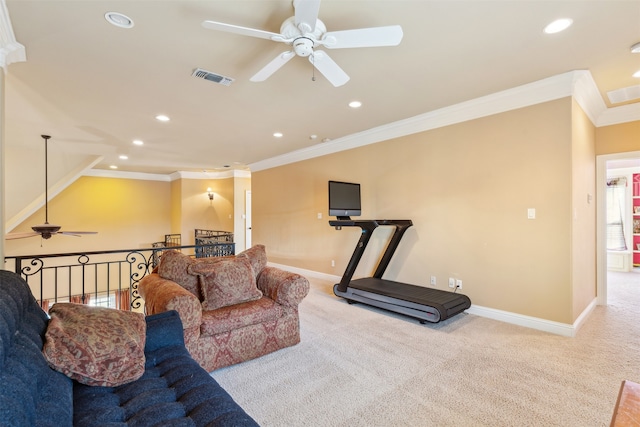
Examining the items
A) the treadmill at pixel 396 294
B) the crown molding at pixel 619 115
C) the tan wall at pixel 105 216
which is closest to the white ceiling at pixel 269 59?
the crown molding at pixel 619 115

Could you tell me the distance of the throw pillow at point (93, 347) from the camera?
133 cm

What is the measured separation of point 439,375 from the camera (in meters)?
2.26

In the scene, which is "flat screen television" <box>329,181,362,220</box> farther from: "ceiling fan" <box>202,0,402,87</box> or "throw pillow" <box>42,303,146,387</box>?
"throw pillow" <box>42,303,146,387</box>

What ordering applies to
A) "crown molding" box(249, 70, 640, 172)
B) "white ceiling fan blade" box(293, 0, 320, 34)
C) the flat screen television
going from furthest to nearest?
the flat screen television → "crown molding" box(249, 70, 640, 172) → "white ceiling fan blade" box(293, 0, 320, 34)

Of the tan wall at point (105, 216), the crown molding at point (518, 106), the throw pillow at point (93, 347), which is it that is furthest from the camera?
the tan wall at point (105, 216)

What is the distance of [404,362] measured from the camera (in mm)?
2451

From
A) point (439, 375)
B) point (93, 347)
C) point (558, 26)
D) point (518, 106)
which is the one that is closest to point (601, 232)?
point (518, 106)

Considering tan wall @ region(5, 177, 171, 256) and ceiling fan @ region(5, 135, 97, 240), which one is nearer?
ceiling fan @ region(5, 135, 97, 240)

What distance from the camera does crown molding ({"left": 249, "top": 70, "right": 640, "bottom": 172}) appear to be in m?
2.95

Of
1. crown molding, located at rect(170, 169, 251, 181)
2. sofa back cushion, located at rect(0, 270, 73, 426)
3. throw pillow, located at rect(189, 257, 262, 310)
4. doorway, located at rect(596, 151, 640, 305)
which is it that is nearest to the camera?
sofa back cushion, located at rect(0, 270, 73, 426)

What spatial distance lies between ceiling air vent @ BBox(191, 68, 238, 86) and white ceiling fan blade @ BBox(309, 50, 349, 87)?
1.18 meters

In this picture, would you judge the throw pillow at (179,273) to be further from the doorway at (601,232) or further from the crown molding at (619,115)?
the crown molding at (619,115)

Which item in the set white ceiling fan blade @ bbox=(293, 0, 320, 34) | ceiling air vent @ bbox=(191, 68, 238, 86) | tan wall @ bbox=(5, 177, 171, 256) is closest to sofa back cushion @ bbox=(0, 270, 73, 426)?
white ceiling fan blade @ bbox=(293, 0, 320, 34)

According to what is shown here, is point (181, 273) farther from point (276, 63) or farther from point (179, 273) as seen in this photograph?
point (276, 63)
